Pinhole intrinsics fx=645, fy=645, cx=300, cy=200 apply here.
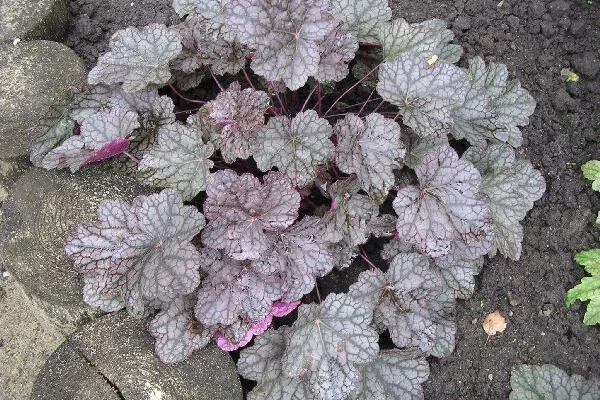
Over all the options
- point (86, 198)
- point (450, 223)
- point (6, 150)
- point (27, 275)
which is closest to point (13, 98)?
point (6, 150)

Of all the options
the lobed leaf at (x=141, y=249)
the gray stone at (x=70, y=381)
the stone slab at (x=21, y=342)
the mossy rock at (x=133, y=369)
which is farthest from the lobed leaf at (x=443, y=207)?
the stone slab at (x=21, y=342)

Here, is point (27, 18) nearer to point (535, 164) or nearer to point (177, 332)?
point (177, 332)

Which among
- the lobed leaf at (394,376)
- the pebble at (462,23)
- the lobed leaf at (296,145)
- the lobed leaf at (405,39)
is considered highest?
the lobed leaf at (405,39)

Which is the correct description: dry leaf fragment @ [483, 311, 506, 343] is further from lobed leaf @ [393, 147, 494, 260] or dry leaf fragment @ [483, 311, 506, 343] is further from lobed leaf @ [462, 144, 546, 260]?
lobed leaf @ [393, 147, 494, 260]

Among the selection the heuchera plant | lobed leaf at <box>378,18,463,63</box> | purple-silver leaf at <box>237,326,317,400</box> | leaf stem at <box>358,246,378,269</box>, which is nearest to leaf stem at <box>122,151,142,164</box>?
the heuchera plant

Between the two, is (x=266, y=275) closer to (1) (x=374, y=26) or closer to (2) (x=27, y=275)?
(2) (x=27, y=275)

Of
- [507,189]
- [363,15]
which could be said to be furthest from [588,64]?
[363,15]

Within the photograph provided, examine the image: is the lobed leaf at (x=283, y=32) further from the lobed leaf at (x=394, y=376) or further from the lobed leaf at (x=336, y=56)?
the lobed leaf at (x=394, y=376)
